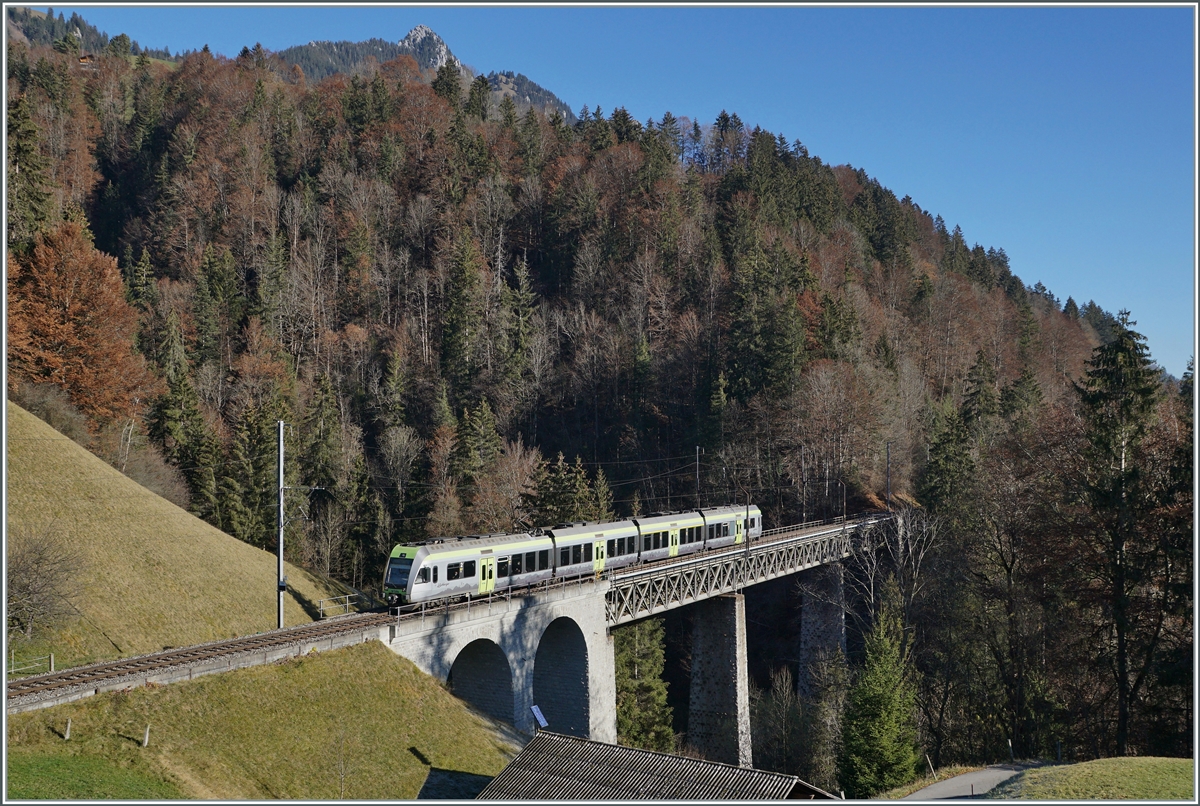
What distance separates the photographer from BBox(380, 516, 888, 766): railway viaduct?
101ft

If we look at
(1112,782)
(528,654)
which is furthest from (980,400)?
(1112,782)

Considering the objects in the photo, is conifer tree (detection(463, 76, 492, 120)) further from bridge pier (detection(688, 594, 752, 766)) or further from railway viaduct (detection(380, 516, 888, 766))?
bridge pier (detection(688, 594, 752, 766))

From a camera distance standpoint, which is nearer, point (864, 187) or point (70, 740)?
point (70, 740)

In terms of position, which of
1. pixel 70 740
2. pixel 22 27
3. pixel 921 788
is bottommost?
pixel 921 788

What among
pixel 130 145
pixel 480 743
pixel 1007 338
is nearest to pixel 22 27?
pixel 130 145

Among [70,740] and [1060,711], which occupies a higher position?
[70,740]

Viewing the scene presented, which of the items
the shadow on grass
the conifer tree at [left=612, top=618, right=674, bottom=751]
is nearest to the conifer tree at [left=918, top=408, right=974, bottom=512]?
the conifer tree at [left=612, top=618, right=674, bottom=751]

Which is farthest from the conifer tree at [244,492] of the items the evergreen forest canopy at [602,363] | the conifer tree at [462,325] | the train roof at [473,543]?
the conifer tree at [462,325]

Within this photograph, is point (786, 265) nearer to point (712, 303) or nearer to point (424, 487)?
point (712, 303)

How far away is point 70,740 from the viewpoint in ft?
64.7

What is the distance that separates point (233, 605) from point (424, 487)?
25.5m

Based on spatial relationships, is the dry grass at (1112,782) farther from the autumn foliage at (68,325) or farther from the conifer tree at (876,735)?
the autumn foliage at (68,325)

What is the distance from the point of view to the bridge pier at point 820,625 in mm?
52281

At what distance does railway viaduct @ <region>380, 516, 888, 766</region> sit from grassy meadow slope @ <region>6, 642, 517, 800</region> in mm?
2388
